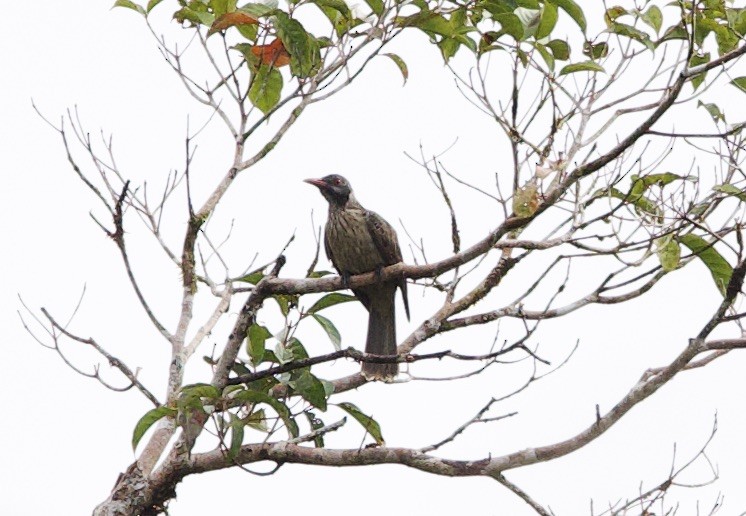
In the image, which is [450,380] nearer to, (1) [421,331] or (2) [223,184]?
(1) [421,331]

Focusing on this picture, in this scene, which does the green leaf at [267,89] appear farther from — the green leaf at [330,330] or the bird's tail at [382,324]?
the bird's tail at [382,324]

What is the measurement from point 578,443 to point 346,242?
98.5 inches

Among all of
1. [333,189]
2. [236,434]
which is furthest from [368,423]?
[333,189]

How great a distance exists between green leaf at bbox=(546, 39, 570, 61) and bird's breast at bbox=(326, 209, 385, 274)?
6.13 feet

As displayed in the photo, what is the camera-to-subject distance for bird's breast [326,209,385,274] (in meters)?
6.34

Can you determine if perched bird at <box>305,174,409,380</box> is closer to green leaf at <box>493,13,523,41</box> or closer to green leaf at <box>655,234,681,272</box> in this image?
green leaf at <box>493,13,523,41</box>

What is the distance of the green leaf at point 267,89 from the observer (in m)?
5.02

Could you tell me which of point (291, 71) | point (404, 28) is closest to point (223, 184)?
point (291, 71)

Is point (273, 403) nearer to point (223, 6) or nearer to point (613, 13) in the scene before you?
point (223, 6)

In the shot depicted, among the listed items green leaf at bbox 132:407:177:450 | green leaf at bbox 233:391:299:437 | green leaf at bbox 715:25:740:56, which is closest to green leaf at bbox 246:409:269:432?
green leaf at bbox 233:391:299:437

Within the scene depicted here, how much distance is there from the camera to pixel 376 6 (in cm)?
471

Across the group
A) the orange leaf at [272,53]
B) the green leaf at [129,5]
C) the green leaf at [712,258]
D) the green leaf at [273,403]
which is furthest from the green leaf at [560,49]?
the green leaf at [273,403]

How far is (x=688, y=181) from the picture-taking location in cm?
468

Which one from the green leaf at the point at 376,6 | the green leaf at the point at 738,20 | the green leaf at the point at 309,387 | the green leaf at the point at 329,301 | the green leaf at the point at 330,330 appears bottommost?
the green leaf at the point at 309,387
